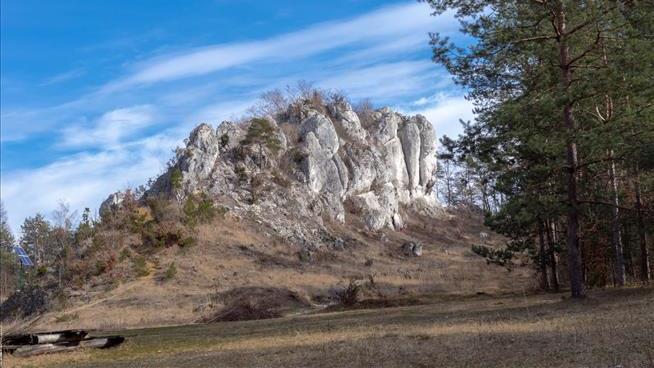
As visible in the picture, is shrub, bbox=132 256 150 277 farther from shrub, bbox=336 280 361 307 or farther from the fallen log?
the fallen log

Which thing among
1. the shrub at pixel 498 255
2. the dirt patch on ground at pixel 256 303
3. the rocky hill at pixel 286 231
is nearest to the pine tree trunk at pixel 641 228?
the shrub at pixel 498 255

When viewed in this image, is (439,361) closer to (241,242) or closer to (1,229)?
(241,242)

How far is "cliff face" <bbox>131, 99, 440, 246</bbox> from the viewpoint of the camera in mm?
49188

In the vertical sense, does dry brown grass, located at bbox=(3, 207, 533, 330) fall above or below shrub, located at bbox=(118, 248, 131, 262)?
below

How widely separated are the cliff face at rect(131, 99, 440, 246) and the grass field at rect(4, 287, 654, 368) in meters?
31.2

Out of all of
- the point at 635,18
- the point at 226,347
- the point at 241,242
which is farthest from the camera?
the point at 241,242

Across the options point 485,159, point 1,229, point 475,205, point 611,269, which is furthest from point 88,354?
point 475,205

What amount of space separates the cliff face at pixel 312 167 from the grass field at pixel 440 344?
102 ft

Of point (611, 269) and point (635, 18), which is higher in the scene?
point (635, 18)

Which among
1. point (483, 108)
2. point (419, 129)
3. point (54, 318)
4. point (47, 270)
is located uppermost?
point (419, 129)

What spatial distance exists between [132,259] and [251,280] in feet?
22.7

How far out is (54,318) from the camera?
28516mm

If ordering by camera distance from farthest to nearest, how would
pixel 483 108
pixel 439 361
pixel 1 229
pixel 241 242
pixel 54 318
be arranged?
pixel 1 229 < pixel 241 242 < pixel 54 318 < pixel 483 108 < pixel 439 361

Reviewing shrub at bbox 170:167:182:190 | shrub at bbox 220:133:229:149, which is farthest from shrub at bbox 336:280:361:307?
shrub at bbox 220:133:229:149
